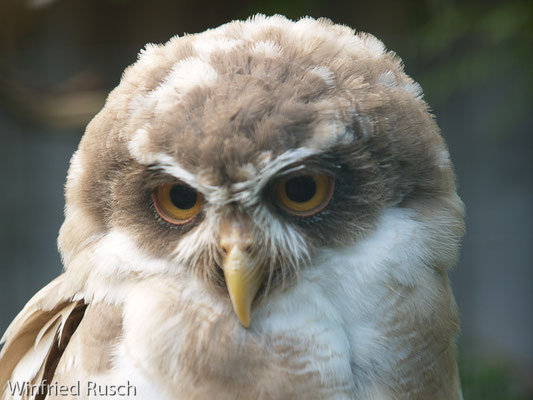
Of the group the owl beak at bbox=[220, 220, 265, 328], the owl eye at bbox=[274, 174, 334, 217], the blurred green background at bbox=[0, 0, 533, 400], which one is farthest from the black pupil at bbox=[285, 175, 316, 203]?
the blurred green background at bbox=[0, 0, 533, 400]

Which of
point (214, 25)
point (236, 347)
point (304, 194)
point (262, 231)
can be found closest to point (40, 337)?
point (236, 347)

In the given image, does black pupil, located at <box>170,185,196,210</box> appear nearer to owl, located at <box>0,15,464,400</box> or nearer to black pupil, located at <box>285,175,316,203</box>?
owl, located at <box>0,15,464,400</box>

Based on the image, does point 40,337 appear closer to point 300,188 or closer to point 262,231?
point 262,231

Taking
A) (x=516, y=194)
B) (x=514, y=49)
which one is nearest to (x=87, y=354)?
(x=514, y=49)

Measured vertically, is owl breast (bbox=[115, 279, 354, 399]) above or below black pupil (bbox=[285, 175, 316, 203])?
below

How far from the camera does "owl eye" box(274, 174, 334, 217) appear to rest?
4.22 feet

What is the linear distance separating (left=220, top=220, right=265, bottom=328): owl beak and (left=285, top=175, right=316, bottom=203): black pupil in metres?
0.12

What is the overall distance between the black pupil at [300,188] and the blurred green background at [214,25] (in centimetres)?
280

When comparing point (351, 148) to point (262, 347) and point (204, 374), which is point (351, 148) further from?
point (204, 374)

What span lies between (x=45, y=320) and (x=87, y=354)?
0.31 m

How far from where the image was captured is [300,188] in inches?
50.9

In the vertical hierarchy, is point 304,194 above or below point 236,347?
above

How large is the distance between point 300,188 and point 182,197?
263 millimetres

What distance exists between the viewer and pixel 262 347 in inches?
52.4
